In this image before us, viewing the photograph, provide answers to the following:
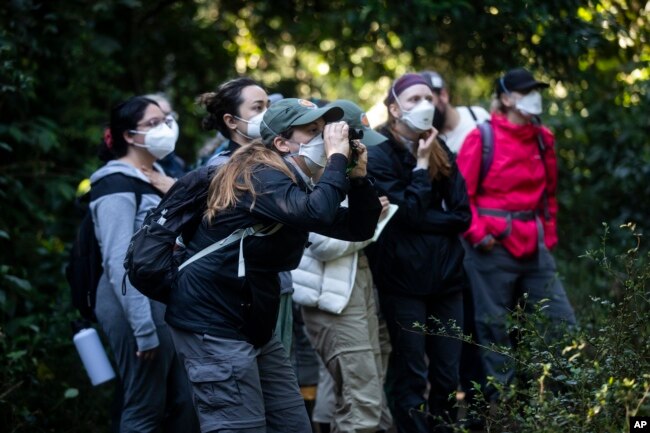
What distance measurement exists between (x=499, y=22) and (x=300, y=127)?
396 cm

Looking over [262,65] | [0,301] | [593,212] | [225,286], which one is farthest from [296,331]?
[262,65]

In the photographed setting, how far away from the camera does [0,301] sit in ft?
20.1

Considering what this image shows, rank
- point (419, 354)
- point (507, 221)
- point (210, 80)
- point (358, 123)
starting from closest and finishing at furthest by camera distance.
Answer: point (358, 123) → point (419, 354) → point (507, 221) → point (210, 80)

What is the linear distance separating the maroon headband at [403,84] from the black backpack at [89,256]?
5.13ft

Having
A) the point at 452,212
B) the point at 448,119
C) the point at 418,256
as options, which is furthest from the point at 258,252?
the point at 448,119

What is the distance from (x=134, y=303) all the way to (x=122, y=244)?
324mm

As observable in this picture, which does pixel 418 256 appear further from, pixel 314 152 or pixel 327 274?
pixel 314 152

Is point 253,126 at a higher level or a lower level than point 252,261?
higher

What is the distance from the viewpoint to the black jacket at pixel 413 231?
18.3 ft

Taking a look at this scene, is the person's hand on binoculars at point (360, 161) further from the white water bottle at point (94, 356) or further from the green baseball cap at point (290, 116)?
the white water bottle at point (94, 356)

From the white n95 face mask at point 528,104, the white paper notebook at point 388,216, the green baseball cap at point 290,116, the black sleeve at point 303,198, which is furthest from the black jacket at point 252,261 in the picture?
the white n95 face mask at point 528,104

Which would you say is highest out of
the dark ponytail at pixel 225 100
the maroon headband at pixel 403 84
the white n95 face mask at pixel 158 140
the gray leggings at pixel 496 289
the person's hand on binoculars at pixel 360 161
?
the dark ponytail at pixel 225 100

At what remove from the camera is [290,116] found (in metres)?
4.34

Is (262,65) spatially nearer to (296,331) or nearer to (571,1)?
Answer: (571,1)
